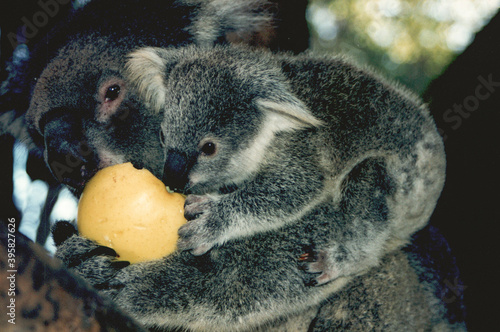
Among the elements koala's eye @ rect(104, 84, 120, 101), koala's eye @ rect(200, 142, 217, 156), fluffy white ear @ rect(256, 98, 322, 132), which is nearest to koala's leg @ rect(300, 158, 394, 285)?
fluffy white ear @ rect(256, 98, 322, 132)

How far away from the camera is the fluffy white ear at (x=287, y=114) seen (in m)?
2.15

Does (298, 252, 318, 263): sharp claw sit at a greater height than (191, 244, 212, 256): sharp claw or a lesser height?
greater

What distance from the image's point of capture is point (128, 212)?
6.15 feet

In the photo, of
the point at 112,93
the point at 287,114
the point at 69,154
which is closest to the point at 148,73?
the point at 112,93

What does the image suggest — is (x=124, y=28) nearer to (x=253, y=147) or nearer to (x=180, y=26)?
(x=180, y=26)

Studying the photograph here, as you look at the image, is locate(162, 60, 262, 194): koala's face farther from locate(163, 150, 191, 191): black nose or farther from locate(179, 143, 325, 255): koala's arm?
locate(179, 143, 325, 255): koala's arm

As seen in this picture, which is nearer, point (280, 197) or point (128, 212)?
point (128, 212)

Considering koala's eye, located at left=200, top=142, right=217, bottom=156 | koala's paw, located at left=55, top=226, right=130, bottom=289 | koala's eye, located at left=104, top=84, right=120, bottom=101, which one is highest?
koala's eye, located at left=200, top=142, right=217, bottom=156

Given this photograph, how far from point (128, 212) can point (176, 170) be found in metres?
0.29

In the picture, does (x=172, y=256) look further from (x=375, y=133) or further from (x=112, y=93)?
(x=375, y=133)

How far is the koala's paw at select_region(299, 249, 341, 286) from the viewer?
86.2 inches

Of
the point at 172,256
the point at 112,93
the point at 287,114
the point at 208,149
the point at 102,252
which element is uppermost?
the point at 287,114

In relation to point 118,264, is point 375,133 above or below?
above

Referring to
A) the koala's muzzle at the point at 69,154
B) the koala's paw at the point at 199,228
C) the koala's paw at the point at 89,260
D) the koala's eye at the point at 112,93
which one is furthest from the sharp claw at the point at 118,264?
the koala's eye at the point at 112,93
